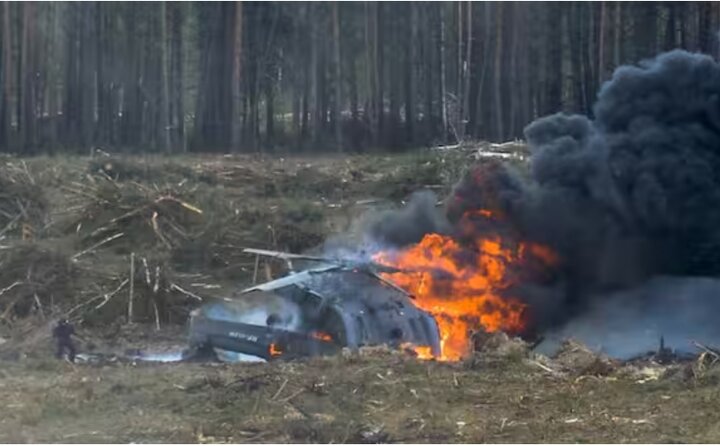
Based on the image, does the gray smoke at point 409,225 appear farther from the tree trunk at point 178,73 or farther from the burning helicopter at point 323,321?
the tree trunk at point 178,73

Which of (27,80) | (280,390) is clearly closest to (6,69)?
(27,80)

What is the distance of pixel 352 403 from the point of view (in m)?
9.48

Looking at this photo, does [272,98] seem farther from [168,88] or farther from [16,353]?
[16,353]

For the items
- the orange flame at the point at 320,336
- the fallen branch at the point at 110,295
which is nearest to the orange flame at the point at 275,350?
the orange flame at the point at 320,336

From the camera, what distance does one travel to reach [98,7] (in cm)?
1772

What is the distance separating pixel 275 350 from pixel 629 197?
180 inches

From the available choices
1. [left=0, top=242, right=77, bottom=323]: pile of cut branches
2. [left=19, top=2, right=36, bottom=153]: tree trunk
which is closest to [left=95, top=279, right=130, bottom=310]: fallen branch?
[left=0, top=242, right=77, bottom=323]: pile of cut branches

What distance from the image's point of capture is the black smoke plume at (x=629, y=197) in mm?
13281

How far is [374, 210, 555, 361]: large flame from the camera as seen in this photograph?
12.6 m

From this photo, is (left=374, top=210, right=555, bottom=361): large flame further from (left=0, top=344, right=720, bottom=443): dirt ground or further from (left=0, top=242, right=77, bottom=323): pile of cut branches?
(left=0, top=242, right=77, bottom=323): pile of cut branches

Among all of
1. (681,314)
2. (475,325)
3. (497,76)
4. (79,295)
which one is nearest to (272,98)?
(497,76)

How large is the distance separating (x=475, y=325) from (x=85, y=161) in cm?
768

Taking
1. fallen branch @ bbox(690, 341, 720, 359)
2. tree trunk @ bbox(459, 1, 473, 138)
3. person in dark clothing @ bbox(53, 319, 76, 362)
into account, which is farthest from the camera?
tree trunk @ bbox(459, 1, 473, 138)

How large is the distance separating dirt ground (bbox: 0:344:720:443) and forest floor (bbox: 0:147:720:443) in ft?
0.08
